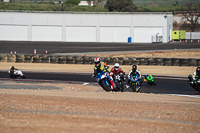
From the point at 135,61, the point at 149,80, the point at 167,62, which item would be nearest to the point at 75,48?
the point at 135,61

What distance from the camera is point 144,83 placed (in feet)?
82.1

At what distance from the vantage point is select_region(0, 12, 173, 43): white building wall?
73062 millimetres

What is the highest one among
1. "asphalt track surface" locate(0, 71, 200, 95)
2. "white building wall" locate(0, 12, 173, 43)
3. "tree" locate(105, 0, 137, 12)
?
"tree" locate(105, 0, 137, 12)

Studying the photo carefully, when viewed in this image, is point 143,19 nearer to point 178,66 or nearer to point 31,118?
point 178,66

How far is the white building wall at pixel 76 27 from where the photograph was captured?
7306 centimetres

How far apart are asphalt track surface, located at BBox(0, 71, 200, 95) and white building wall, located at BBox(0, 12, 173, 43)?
142 ft

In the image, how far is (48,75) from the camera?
95.9 ft

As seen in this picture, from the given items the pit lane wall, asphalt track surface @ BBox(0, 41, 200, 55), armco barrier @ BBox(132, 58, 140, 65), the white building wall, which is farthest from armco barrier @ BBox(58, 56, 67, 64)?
the white building wall

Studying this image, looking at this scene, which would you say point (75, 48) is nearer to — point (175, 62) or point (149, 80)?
point (175, 62)

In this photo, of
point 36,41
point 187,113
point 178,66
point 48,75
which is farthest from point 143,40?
point 187,113

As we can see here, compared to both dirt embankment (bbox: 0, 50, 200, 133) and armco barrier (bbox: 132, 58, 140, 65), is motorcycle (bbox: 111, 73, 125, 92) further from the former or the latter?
armco barrier (bbox: 132, 58, 140, 65)

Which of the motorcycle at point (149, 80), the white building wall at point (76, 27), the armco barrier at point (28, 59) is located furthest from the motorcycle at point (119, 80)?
the white building wall at point (76, 27)

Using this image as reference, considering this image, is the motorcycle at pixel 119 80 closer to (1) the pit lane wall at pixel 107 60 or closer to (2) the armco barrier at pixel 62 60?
(1) the pit lane wall at pixel 107 60

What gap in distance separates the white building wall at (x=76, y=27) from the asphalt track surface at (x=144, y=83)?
4329cm
